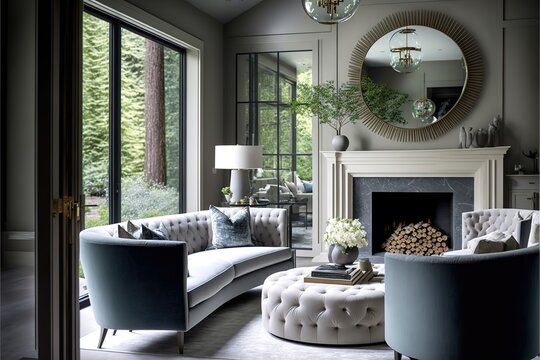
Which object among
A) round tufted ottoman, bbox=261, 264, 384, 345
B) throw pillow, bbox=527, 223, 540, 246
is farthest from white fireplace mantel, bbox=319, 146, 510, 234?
round tufted ottoman, bbox=261, 264, 384, 345

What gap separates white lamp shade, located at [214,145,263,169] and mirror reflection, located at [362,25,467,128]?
1693 mm

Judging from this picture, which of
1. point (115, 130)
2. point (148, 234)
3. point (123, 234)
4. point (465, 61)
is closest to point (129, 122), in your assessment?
point (115, 130)

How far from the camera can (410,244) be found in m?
7.54

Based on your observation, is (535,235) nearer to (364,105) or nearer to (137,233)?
(137,233)

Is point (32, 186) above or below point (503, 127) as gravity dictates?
below

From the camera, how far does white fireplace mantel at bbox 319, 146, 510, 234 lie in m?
6.92

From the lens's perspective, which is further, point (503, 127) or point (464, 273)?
point (503, 127)

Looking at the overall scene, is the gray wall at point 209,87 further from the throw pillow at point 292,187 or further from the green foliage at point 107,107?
the throw pillow at point 292,187

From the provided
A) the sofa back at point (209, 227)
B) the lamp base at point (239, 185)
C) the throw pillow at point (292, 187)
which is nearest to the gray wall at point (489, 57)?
the throw pillow at point (292, 187)

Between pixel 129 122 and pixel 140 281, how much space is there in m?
2.36

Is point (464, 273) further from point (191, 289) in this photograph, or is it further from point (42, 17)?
point (42, 17)

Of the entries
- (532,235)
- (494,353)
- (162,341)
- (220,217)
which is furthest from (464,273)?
(220,217)

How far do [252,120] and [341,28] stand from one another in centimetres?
158

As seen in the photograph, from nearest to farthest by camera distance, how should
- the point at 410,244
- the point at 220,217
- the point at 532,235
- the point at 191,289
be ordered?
the point at 191,289 → the point at 532,235 → the point at 220,217 → the point at 410,244
